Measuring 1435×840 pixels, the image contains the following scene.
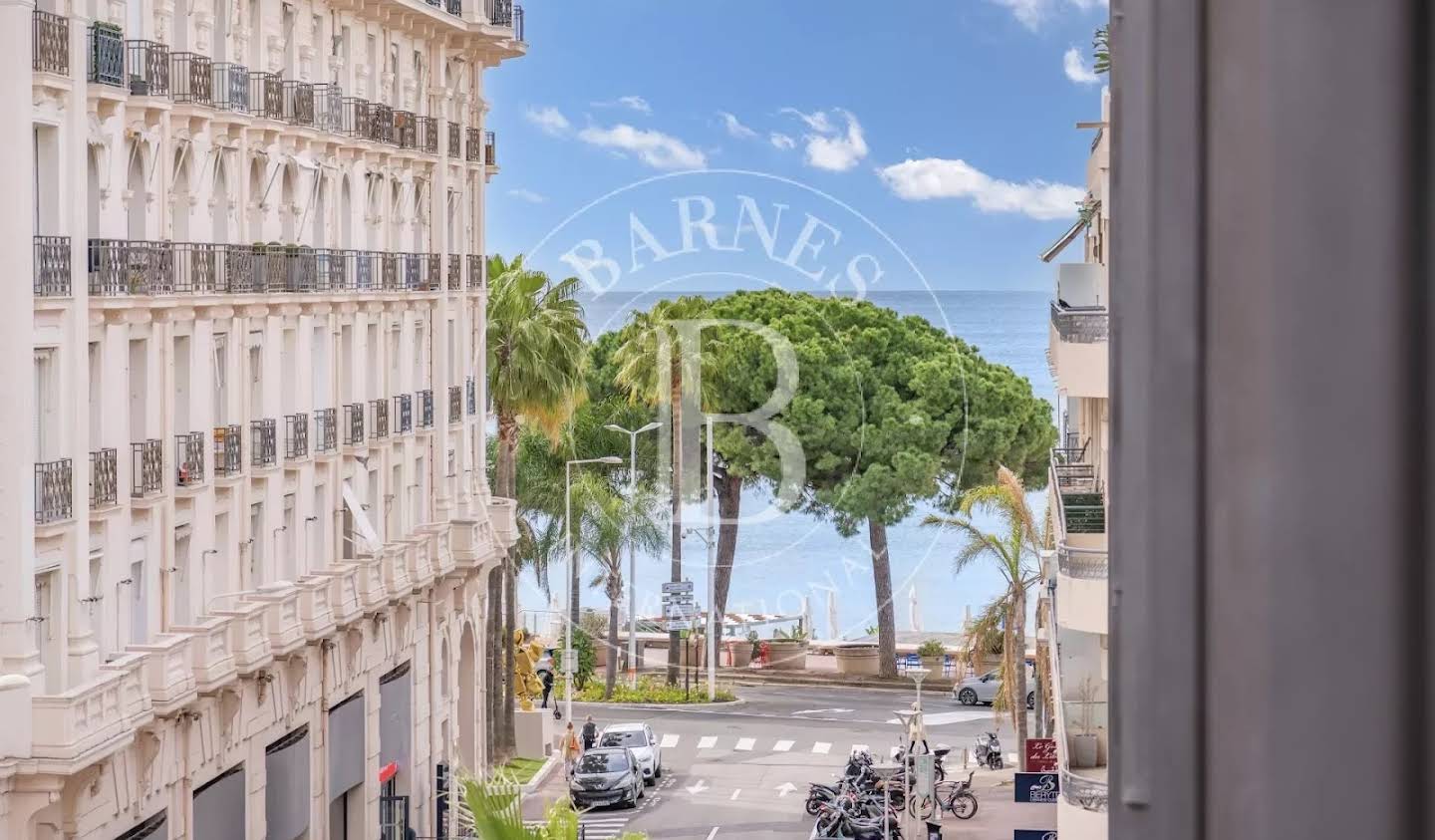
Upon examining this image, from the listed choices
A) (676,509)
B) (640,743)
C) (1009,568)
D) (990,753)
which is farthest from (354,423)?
(676,509)

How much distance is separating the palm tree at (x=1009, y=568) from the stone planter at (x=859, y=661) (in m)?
21.8

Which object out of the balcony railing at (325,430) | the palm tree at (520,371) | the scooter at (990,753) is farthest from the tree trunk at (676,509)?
the balcony railing at (325,430)

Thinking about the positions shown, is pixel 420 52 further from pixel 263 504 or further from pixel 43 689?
pixel 43 689

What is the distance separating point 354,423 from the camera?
46688mm

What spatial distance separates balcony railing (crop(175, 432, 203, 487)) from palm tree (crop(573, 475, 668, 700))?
3929cm

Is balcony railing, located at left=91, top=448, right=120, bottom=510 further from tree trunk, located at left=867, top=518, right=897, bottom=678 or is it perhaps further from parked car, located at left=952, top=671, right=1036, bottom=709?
tree trunk, located at left=867, top=518, right=897, bottom=678

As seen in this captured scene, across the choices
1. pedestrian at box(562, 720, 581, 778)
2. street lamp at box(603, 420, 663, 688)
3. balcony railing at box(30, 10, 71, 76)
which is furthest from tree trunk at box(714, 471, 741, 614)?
balcony railing at box(30, 10, 71, 76)

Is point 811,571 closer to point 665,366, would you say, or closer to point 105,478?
point 665,366

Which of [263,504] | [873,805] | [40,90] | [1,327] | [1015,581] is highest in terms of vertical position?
[40,90]

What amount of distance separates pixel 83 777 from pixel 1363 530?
29.3m

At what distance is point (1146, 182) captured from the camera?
209 centimetres

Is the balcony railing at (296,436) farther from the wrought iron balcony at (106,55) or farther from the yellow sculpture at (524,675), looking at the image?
the yellow sculpture at (524,675)

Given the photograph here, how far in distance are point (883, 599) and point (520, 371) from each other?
85.2 ft

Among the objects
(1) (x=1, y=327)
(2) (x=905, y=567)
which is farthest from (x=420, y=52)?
(2) (x=905, y=567)
